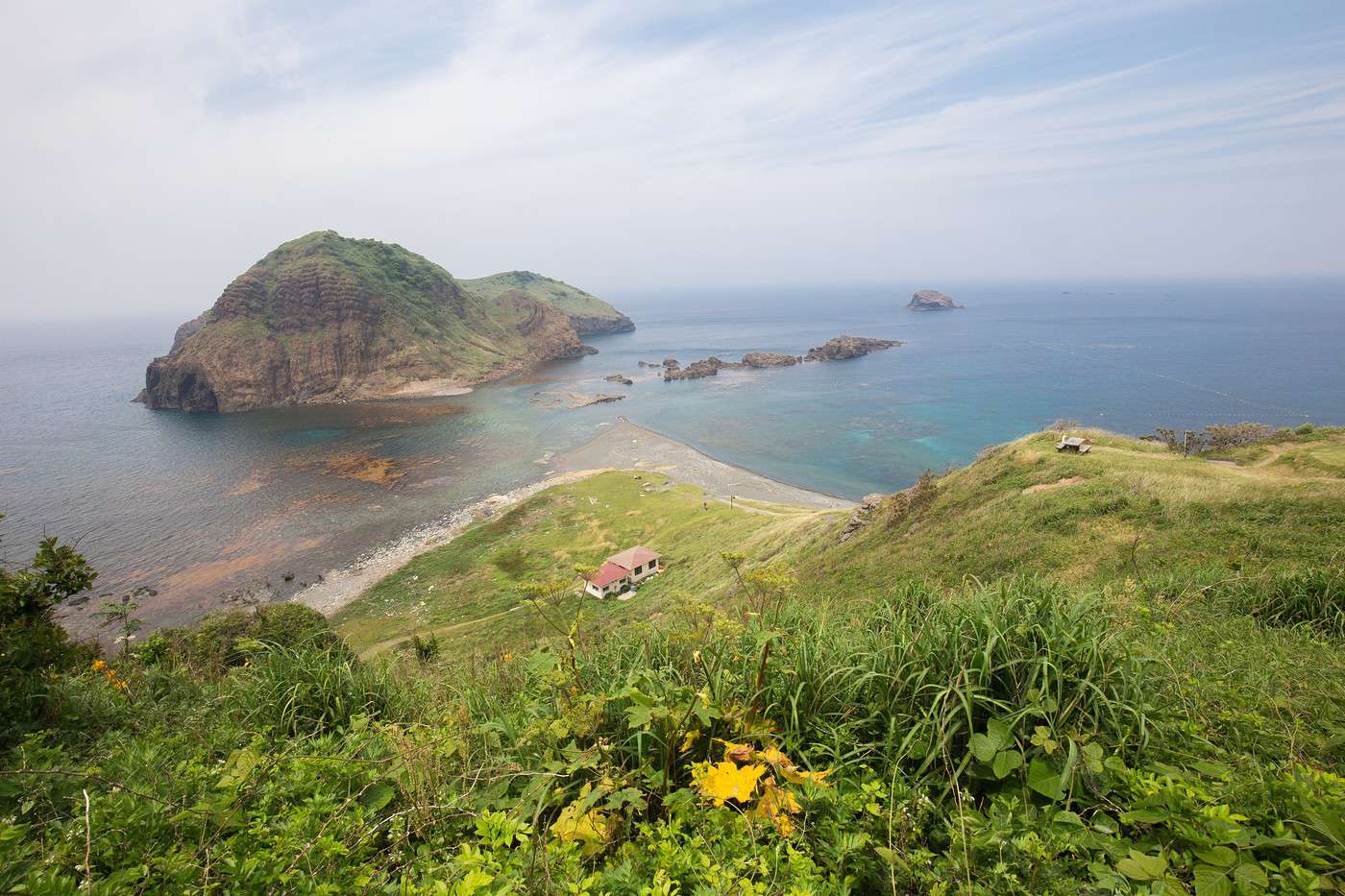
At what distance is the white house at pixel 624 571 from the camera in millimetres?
31203

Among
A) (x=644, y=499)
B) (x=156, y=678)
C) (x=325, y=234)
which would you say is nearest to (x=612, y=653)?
(x=156, y=678)

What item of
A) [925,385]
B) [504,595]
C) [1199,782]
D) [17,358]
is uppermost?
[17,358]

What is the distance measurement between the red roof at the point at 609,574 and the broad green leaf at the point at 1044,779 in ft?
94.8

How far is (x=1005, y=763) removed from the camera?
3.01m

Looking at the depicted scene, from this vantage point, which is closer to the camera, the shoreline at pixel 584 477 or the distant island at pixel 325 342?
the shoreline at pixel 584 477

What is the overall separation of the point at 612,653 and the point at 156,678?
5.61m

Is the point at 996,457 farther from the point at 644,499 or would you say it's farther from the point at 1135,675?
the point at 644,499

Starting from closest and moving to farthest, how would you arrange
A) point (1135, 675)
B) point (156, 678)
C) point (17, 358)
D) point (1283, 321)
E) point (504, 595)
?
1. point (1135, 675)
2. point (156, 678)
3. point (504, 595)
4. point (1283, 321)
5. point (17, 358)

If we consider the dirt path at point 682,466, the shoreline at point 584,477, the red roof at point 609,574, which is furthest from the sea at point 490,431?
the red roof at point 609,574

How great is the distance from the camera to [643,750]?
11.8 ft

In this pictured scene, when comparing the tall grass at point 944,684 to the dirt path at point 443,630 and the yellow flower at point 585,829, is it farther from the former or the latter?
the dirt path at point 443,630

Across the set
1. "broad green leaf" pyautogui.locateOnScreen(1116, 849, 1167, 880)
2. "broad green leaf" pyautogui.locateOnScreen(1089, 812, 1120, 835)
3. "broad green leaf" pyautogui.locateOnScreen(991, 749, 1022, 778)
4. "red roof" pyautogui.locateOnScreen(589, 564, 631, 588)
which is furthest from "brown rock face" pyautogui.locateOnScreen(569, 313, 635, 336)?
"broad green leaf" pyautogui.locateOnScreen(1116, 849, 1167, 880)

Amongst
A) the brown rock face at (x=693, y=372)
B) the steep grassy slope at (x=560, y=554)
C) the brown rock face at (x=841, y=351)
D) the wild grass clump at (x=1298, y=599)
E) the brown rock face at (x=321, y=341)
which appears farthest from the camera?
the brown rock face at (x=841, y=351)

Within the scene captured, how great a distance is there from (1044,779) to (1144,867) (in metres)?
0.75
